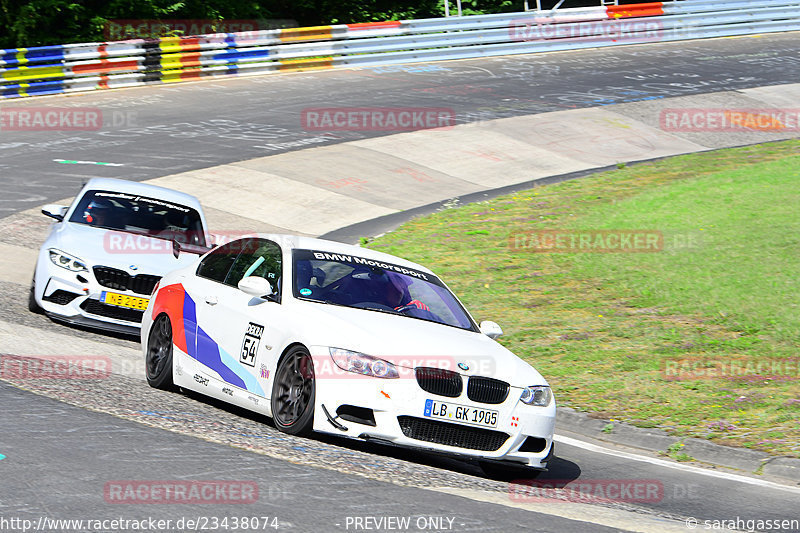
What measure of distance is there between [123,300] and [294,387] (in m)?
4.38

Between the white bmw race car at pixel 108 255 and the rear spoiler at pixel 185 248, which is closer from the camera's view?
the white bmw race car at pixel 108 255

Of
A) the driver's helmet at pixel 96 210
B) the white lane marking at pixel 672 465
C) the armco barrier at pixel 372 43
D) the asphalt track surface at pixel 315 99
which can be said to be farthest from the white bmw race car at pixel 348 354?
the armco barrier at pixel 372 43

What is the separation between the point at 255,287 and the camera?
27.0 ft

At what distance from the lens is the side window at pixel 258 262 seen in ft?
28.6

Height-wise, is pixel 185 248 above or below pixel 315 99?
below

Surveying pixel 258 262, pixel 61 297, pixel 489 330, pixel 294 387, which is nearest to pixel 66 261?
pixel 61 297

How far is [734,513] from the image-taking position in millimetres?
7301

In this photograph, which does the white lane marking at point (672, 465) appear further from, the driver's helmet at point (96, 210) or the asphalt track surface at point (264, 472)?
the driver's helmet at point (96, 210)

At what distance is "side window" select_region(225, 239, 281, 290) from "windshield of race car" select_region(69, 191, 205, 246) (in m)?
3.69

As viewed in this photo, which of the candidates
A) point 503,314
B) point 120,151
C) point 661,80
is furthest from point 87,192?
point 661,80

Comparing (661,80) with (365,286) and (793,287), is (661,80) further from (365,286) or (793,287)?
(365,286)

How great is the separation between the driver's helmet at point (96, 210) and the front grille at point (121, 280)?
1.27m

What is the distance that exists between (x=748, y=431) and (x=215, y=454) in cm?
485

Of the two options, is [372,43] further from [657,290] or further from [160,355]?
[160,355]
